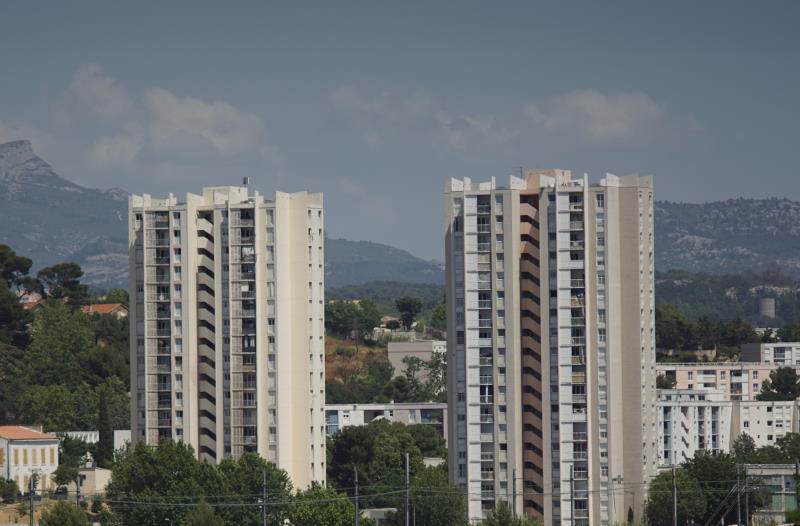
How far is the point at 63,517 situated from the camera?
102m

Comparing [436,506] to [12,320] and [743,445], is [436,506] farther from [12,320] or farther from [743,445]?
[12,320]

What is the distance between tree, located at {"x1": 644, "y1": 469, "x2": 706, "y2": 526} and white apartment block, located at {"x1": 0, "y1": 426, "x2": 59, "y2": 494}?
177 feet

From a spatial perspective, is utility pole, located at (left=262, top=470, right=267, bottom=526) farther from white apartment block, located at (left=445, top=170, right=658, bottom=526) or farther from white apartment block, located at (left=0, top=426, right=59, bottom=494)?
white apartment block, located at (left=0, top=426, right=59, bottom=494)

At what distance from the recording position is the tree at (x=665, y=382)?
19400 cm

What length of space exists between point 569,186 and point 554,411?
48.6 ft

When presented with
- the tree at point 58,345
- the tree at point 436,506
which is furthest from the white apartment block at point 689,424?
the tree at point 58,345

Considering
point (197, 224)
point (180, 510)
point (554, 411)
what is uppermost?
point (197, 224)

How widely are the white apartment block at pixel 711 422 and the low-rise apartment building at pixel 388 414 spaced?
2562 cm

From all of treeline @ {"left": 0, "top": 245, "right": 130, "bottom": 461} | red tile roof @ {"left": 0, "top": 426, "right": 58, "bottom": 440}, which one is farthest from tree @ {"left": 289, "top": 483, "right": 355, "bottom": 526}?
treeline @ {"left": 0, "top": 245, "right": 130, "bottom": 461}

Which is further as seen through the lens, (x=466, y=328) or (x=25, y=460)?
(x=25, y=460)

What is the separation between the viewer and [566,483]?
4001 inches

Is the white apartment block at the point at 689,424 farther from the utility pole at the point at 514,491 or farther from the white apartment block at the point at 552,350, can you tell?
the utility pole at the point at 514,491

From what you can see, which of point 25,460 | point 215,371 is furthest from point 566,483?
point 25,460

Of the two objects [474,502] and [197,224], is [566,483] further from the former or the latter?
[197,224]
